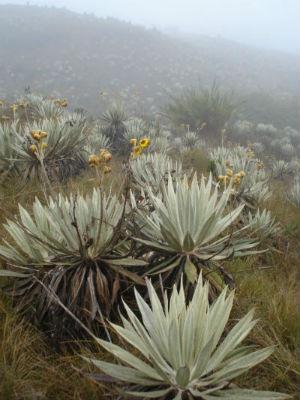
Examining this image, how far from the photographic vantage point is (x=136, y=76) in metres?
29.5

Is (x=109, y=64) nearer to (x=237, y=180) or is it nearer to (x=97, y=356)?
(x=237, y=180)

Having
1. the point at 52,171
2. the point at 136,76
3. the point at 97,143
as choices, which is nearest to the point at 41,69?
the point at 136,76

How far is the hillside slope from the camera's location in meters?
26.4

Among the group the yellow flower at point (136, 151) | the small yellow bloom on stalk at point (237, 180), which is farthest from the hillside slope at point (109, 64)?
the yellow flower at point (136, 151)

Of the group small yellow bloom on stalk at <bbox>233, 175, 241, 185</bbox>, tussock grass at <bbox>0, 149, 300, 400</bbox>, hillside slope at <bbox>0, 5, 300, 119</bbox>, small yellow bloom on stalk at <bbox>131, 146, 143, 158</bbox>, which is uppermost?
small yellow bloom on stalk at <bbox>131, 146, 143, 158</bbox>

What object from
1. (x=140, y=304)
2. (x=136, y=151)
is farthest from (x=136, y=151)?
(x=140, y=304)

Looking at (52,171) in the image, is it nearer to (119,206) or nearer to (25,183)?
(25,183)

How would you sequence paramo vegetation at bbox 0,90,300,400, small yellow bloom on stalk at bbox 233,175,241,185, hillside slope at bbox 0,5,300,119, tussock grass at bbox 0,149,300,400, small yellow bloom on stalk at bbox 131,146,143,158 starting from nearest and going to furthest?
1. paramo vegetation at bbox 0,90,300,400
2. tussock grass at bbox 0,149,300,400
3. small yellow bloom on stalk at bbox 131,146,143,158
4. small yellow bloom on stalk at bbox 233,175,241,185
5. hillside slope at bbox 0,5,300,119

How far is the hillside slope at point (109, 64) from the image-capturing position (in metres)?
26.4

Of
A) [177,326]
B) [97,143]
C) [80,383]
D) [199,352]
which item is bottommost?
[97,143]

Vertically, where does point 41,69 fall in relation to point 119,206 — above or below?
below

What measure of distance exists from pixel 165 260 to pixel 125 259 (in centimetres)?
24

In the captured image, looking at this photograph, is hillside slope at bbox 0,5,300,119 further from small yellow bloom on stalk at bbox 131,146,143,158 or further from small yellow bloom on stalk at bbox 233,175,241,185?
Answer: small yellow bloom on stalk at bbox 131,146,143,158

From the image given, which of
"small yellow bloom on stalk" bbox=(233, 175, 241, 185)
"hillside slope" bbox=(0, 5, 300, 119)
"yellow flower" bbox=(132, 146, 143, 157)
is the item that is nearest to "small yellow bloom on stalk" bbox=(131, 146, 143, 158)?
"yellow flower" bbox=(132, 146, 143, 157)
